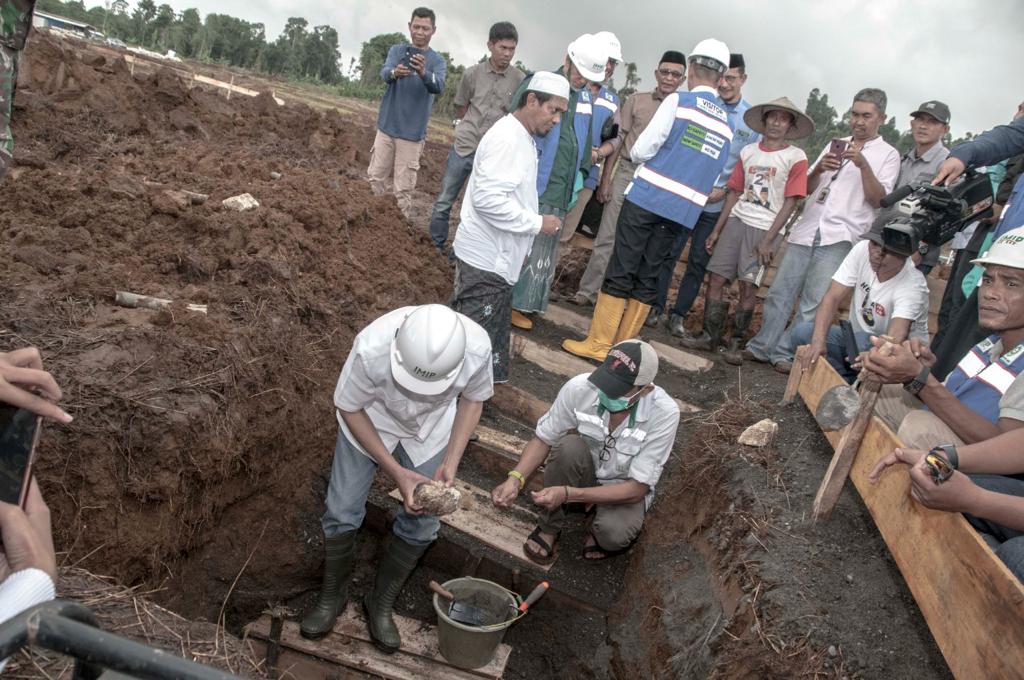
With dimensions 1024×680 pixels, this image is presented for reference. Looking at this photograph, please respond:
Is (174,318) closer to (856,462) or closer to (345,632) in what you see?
(345,632)

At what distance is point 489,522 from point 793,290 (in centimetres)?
304

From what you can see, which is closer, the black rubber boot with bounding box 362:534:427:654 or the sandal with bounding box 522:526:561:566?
the black rubber boot with bounding box 362:534:427:654

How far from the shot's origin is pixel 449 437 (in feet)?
12.0

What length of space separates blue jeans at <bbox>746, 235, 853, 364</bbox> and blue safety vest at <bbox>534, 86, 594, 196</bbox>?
6.01 ft

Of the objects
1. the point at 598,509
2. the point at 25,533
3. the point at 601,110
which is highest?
the point at 601,110

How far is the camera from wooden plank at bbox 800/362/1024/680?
210 centimetres

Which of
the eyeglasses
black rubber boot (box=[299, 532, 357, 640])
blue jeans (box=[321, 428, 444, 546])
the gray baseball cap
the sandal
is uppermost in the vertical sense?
A: the gray baseball cap

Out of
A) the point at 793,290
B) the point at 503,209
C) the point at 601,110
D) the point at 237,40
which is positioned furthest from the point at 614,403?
the point at 237,40

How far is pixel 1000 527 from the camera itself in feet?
8.78

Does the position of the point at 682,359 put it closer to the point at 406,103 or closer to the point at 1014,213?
the point at 1014,213

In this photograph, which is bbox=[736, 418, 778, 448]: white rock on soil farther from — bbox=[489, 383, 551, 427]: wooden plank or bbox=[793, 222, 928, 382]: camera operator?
bbox=[489, 383, 551, 427]: wooden plank

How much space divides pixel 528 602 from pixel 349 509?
102cm

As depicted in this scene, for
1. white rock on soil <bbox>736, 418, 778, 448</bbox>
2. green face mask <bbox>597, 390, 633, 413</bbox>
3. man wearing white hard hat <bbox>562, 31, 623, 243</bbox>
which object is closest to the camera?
green face mask <bbox>597, 390, 633, 413</bbox>

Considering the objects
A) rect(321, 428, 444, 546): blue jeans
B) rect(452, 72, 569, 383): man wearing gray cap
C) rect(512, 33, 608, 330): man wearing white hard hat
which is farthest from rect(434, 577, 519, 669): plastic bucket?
rect(512, 33, 608, 330): man wearing white hard hat
